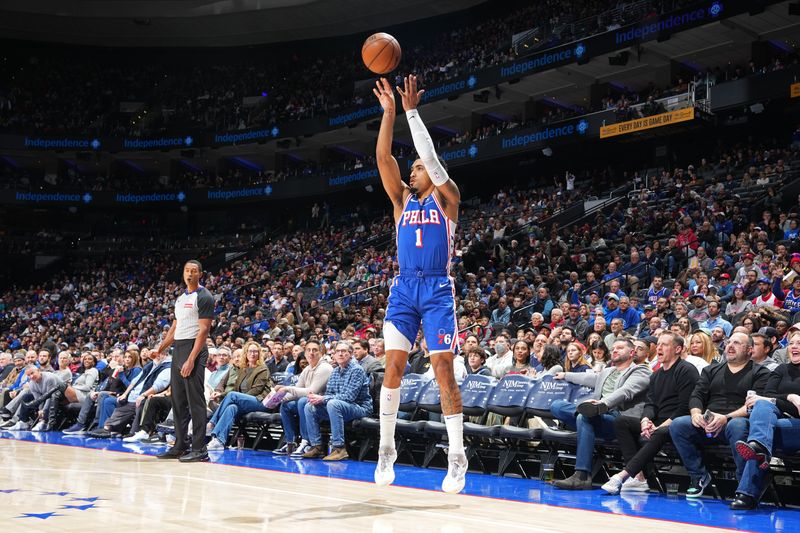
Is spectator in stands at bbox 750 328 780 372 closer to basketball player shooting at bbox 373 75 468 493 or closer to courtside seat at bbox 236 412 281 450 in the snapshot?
basketball player shooting at bbox 373 75 468 493

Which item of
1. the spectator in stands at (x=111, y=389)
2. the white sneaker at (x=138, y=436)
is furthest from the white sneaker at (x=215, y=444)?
the spectator in stands at (x=111, y=389)

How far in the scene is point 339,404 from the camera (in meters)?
8.21

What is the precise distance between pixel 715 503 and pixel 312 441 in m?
4.14

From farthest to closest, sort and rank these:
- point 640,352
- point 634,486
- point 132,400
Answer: point 132,400, point 640,352, point 634,486

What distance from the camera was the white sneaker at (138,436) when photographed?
989 cm

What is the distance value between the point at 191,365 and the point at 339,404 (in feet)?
5.21

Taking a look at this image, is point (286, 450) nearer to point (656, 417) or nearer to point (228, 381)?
point (228, 381)

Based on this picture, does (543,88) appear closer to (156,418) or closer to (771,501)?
(156,418)

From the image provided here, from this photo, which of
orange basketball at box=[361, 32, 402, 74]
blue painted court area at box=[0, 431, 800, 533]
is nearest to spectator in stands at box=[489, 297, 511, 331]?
blue painted court area at box=[0, 431, 800, 533]

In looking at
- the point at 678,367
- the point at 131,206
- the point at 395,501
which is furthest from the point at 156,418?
the point at 131,206

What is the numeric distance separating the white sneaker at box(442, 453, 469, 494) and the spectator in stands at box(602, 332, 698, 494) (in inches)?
61.3

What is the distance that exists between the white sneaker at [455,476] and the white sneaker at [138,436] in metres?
6.00

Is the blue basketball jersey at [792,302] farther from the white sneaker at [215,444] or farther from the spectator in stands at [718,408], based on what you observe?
the white sneaker at [215,444]

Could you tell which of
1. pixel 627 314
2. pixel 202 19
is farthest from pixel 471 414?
pixel 202 19
